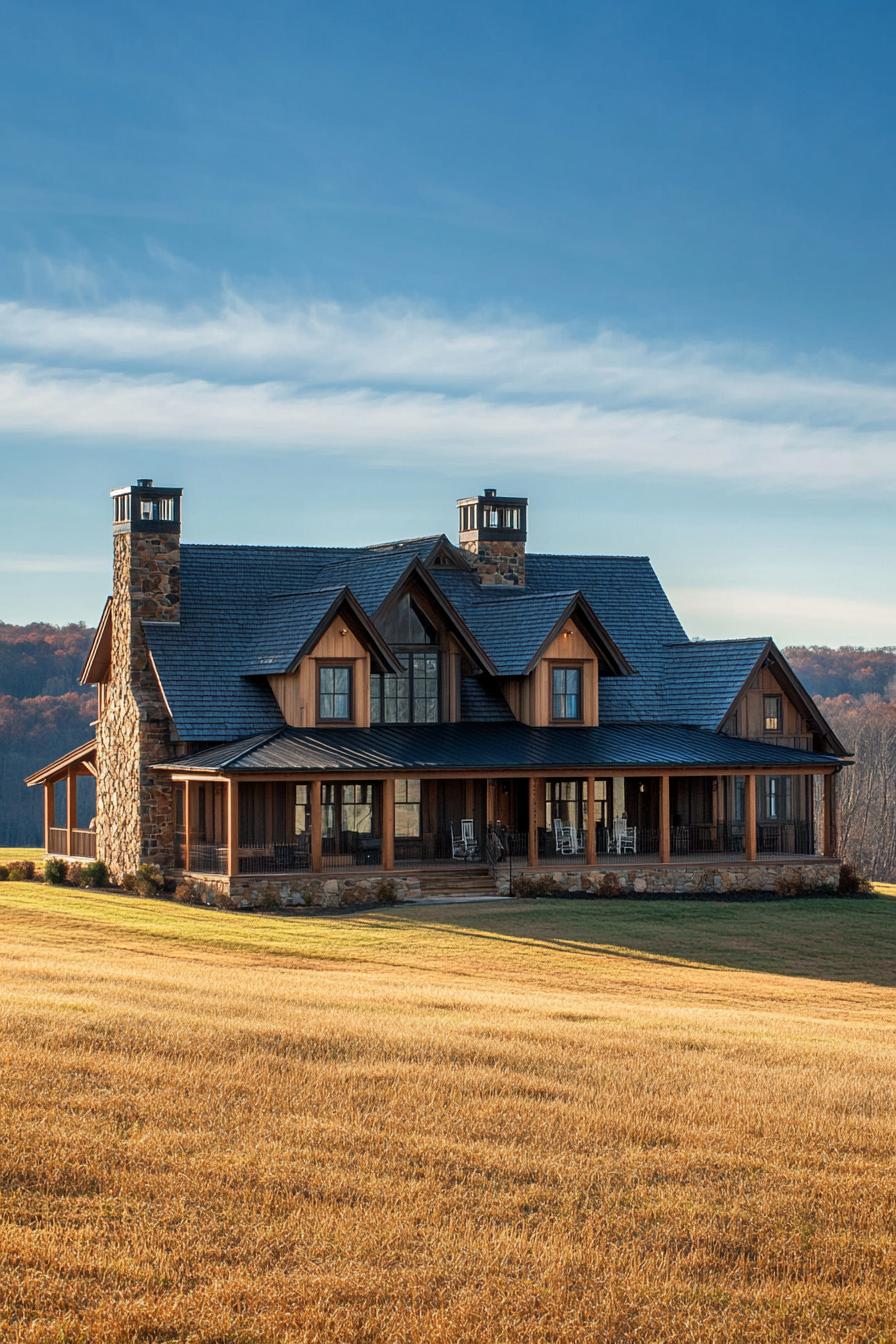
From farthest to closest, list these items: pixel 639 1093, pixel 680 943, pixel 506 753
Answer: pixel 506 753 < pixel 680 943 < pixel 639 1093

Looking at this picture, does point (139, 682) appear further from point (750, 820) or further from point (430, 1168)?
point (430, 1168)

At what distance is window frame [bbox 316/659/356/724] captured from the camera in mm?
35562

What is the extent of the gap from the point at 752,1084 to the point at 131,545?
26.0m

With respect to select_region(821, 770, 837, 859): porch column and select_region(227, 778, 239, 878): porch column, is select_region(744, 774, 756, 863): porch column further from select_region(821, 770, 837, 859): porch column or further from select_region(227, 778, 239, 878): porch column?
select_region(227, 778, 239, 878): porch column

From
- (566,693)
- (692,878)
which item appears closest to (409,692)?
(566,693)

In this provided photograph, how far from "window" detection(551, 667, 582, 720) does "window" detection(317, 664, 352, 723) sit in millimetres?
5364

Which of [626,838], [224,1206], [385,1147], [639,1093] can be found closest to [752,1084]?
[639,1093]

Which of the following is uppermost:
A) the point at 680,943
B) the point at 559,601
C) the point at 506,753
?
the point at 559,601

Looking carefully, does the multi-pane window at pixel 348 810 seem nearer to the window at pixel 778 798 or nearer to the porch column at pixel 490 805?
the porch column at pixel 490 805

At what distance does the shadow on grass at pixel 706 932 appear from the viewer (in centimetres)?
2653

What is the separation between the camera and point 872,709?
111 metres

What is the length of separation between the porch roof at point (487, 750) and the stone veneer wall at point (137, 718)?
0.89m

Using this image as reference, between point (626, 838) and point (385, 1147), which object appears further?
point (626, 838)

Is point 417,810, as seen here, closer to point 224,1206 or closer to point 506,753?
point 506,753
